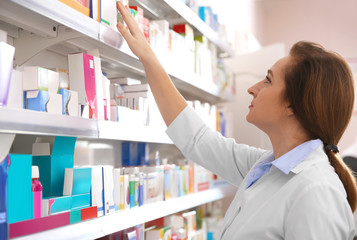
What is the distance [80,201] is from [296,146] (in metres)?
0.85

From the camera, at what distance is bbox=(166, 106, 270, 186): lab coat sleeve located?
180 cm

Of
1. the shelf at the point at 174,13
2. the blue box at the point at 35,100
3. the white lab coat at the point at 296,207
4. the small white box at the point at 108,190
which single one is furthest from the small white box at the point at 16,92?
the shelf at the point at 174,13

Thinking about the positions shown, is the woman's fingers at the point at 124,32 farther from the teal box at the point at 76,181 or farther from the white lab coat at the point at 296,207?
the white lab coat at the point at 296,207

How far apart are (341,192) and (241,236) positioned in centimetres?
36

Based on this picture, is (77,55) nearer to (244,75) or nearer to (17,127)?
(17,127)

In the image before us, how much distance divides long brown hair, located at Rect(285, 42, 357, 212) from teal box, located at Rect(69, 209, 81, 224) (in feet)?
2.95

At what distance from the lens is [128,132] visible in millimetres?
1857

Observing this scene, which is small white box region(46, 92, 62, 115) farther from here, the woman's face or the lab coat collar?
the lab coat collar

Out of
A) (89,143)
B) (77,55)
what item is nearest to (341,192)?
(77,55)

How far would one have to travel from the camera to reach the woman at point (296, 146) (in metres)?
1.26

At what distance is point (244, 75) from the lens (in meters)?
4.31

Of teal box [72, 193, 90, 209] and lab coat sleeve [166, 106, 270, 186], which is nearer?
teal box [72, 193, 90, 209]

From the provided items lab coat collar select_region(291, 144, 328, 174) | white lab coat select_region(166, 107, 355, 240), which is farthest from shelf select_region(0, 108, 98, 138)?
lab coat collar select_region(291, 144, 328, 174)

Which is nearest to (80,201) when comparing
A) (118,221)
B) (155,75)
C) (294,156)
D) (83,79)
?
(118,221)
